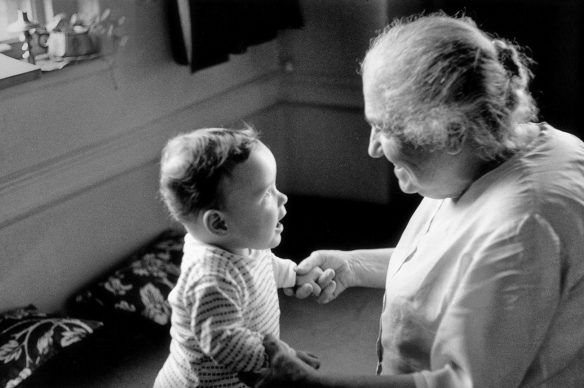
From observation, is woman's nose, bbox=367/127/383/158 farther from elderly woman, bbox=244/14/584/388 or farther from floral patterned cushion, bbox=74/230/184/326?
floral patterned cushion, bbox=74/230/184/326

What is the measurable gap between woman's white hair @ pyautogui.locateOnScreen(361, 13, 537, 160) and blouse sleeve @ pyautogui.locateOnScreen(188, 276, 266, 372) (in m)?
0.41

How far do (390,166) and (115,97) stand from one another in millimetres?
1249

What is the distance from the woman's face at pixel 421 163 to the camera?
1.14 m

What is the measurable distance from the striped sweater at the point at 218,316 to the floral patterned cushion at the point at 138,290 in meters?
0.85

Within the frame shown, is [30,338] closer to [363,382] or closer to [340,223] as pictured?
[363,382]

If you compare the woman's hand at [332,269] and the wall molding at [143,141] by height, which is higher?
the woman's hand at [332,269]

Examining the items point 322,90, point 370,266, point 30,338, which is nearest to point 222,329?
point 370,266

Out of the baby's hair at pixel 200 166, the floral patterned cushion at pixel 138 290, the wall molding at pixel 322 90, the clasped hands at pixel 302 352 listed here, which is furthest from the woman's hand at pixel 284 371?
the wall molding at pixel 322 90

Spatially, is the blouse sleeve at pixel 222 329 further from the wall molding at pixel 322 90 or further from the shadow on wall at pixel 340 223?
the wall molding at pixel 322 90

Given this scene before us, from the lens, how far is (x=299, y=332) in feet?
7.84

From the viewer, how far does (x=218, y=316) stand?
1.25 m

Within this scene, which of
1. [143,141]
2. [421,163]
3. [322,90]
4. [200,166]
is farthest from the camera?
[322,90]

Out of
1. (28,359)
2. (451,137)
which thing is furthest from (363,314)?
(451,137)

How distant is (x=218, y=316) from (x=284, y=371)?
0.16 m
